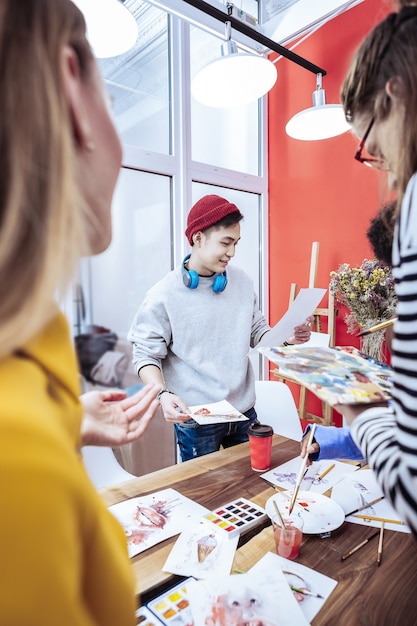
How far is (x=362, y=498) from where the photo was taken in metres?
1.21

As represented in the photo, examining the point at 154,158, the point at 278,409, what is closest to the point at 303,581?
the point at 278,409

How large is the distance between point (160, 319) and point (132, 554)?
1.02 meters

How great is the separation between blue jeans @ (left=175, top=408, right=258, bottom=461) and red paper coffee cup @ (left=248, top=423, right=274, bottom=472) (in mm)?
341

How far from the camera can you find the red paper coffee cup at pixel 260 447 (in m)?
1.38

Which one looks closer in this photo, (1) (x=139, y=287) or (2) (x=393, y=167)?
(2) (x=393, y=167)

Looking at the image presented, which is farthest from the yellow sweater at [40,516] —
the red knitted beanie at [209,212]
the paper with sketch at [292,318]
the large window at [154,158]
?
the large window at [154,158]

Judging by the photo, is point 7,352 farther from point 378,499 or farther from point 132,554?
point 378,499

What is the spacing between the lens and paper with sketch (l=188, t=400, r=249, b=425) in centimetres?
138

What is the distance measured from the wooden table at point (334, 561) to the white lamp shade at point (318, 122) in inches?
75.5

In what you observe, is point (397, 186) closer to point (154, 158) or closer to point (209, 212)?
point (209, 212)

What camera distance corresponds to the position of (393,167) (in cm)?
68

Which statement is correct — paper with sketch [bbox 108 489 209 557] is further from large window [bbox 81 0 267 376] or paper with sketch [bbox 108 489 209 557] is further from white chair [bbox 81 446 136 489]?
large window [bbox 81 0 267 376]

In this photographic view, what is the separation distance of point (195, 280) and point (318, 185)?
1.80 m

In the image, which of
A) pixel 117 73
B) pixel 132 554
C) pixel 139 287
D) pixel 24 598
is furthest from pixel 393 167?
pixel 117 73
